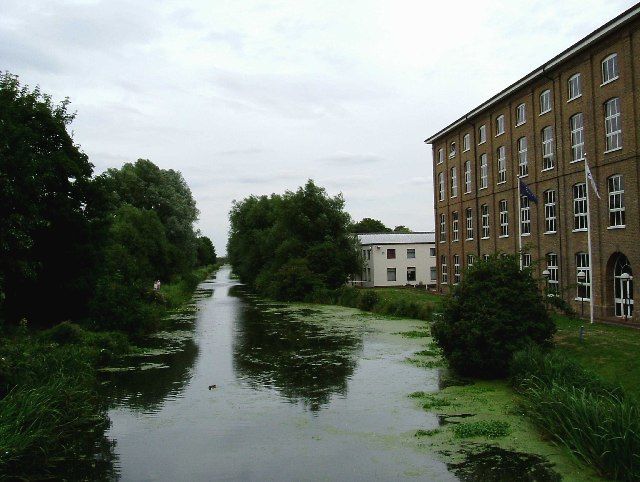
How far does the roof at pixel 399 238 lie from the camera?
65.8 metres

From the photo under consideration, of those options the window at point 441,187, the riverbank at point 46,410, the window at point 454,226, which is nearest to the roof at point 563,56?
the window at point 441,187

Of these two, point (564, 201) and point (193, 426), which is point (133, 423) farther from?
point (564, 201)

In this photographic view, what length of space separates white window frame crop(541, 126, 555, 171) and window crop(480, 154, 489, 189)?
7.37 m

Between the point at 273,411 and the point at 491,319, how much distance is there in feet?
20.7

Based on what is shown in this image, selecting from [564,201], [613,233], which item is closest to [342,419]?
[613,233]

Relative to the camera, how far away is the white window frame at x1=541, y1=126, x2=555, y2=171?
1248 inches

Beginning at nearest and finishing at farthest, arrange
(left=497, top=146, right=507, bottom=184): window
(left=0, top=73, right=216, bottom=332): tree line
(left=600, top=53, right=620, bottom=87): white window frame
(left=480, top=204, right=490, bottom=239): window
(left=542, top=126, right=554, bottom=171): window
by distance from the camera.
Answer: (left=0, top=73, right=216, bottom=332): tree line < (left=600, top=53, right=620, bottom=87): white window frame < (left=542, top=126, right=554, bottom=171): window < (left=497, top=146, right=507, bottom=184): window < (left=480, top=204, right=490, bottom=239): window

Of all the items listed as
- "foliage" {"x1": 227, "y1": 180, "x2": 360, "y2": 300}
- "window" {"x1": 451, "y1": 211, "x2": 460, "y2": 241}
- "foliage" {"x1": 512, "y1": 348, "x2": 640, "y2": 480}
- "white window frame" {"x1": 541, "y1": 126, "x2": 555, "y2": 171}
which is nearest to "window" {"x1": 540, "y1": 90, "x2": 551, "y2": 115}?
"white window frame" {"x1": 541, "y1": 126, "x2": 555, "y2": 171}

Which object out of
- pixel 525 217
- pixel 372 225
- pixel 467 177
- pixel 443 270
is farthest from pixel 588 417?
pixel 372 225

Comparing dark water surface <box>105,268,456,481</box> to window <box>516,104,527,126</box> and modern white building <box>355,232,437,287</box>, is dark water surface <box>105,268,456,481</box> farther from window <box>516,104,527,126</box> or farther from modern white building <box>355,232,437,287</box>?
modern white building <box>355,232,437,287</box>

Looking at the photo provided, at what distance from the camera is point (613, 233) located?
86.1ft

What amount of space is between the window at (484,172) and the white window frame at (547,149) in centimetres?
737

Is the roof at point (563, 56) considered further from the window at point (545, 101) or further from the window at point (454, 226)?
the window at point (454, 226)

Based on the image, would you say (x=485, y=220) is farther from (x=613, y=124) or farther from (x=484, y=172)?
(x=613, y=124)
